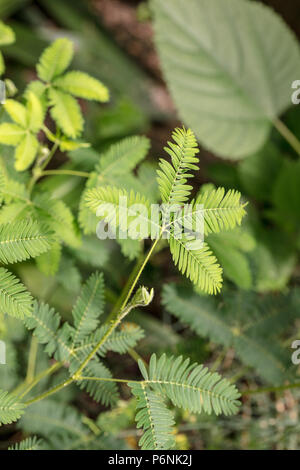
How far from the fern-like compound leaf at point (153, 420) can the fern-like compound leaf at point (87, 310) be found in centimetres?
12

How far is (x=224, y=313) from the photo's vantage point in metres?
0.78

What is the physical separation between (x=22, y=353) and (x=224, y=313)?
0.39 meters

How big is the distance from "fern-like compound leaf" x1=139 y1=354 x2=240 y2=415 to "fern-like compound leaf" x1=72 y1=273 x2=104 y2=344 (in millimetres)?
114

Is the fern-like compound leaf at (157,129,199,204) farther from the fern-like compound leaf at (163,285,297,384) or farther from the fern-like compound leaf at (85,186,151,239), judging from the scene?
the fern-like compound leaf at (163,285,297,384)

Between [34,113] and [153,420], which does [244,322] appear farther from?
[34,113]

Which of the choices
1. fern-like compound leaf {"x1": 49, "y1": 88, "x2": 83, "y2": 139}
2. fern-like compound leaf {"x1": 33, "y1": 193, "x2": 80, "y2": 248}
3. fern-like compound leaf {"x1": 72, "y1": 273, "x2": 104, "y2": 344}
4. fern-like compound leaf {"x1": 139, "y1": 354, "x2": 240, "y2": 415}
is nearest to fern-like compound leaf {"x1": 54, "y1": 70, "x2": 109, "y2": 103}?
fern-like compound leaf {"x1": 49, "y1": 88, "x2": 83, "y2": 139}

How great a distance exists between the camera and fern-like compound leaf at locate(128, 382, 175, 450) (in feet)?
1.49

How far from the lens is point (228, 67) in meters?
1.06

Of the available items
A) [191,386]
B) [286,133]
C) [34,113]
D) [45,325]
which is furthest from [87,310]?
[286,133]

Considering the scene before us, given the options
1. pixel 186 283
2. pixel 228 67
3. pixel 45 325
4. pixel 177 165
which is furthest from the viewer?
pixel 228 67

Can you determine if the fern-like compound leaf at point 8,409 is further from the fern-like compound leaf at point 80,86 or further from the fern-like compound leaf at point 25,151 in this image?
the fern-like compound leaf at point 80,86

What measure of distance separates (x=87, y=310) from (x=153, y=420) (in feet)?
0.56
